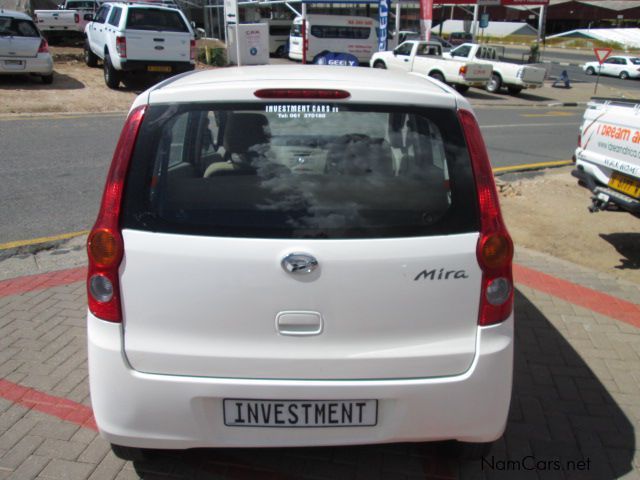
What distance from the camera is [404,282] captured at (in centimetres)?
219

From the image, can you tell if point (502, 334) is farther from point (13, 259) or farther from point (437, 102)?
point (13, 259)

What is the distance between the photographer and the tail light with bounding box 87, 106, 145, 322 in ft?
7.23

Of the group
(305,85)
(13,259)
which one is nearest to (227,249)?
(305,85)

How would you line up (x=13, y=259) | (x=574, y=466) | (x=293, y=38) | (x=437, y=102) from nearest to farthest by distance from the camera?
(x=437, y=102)
(x=574, y=466)
(x=13, y=259)
(x=293, y=38)

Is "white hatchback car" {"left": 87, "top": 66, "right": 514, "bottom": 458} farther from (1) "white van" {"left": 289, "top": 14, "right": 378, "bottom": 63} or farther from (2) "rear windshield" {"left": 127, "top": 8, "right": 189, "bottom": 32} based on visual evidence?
(1) "white van" {"left": 289, "top": 14, "right": 378, "bottom": 63}

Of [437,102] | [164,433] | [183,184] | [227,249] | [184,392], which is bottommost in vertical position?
[164,433]

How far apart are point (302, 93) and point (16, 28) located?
47.5ft

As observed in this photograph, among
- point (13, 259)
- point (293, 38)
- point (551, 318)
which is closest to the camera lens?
point (551, 318)

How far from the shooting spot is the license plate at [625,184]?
16.3 ft

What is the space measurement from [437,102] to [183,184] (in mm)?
1059

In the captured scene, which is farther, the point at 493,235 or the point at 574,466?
the point at 574,466

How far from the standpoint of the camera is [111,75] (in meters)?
15.3

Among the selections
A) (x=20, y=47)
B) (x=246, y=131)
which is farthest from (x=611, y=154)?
(x=20, y=47)

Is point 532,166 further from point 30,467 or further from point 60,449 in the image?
point 30,467
